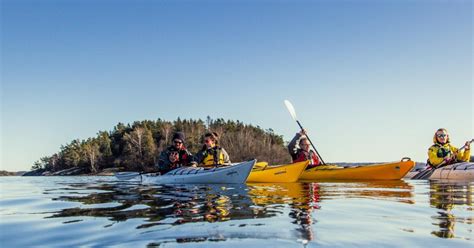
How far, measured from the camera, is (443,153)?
14984 mm

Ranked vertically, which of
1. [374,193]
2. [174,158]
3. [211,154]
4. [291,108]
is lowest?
[374,193]

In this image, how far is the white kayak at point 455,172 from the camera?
13.0 meters

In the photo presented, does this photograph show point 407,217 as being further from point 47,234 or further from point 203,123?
point 203,123

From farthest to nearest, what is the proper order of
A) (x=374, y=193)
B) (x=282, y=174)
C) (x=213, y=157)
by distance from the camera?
(x=213, y=157) → (x=282, y=174) → (x=374, y=193)

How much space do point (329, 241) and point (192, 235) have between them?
1.01 meters

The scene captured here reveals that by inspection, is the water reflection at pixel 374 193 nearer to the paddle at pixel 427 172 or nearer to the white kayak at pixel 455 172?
the white kayak at pixel 455 172

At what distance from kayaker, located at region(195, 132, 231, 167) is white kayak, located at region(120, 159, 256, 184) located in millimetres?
1182

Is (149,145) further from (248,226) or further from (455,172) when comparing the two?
(248,226)

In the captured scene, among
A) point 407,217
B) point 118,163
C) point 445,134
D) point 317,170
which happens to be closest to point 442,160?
point 445,134

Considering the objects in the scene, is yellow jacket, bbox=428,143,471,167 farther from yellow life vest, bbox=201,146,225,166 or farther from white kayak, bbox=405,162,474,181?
yellow life vest, bbox=201,146,225,166

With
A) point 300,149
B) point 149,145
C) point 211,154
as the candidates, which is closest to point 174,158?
point 211,154

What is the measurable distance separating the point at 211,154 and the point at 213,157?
0.11m

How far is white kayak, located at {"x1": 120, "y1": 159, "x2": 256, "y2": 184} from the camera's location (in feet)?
36.1

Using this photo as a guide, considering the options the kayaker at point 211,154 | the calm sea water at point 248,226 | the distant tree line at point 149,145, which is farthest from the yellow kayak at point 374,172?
the distant tree line at point 149,145
